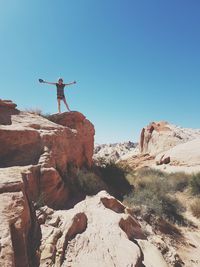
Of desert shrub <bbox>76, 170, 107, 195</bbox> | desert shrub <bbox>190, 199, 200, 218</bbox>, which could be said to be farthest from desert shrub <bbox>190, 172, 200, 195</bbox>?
desert shrub <bbox>76, 170, 107, 195</bbox>

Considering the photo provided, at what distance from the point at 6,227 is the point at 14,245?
30 cm

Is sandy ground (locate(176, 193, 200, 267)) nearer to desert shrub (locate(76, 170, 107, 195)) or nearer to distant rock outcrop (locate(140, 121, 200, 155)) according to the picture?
desert shrub (locate(76, 170, 107, 195))

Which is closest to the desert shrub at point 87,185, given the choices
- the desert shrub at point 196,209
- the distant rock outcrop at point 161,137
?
the desert shrub at point 196,209

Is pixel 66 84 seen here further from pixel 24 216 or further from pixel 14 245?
pixel 14 245

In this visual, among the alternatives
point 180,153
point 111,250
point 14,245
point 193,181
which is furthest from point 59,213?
point 180,153

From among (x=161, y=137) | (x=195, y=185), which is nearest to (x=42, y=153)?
(x=195, y=185)

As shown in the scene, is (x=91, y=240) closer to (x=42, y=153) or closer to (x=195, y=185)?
(x=42, y=153)

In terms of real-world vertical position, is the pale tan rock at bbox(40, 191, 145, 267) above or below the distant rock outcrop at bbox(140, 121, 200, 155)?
below

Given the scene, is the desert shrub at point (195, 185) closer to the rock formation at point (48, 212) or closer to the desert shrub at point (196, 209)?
the desert shrub at point (196, 209)

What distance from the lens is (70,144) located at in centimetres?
901

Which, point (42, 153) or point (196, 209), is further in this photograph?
point (196, 209)

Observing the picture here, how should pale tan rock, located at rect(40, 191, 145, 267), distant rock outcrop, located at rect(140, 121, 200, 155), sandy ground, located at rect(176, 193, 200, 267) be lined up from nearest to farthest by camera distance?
1. pale tan rock, located at rect(40, 191, 145, 267)
2. sandy ground, located at rect(176, 193, 200, 267)
3. distant rock outcrop, located at rect(140, 121, 200, 155)

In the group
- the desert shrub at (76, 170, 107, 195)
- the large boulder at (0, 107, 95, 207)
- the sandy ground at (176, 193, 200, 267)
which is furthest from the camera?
the desert shrub at (76, 170, 107, 195)

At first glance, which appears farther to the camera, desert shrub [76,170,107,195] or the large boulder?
desert shrub [76,170,107,195]
